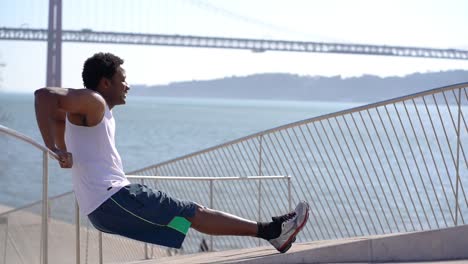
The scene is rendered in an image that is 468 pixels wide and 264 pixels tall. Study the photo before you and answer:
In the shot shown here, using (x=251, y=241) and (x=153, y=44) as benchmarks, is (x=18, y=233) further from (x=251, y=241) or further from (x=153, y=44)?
(x=153, y=44)

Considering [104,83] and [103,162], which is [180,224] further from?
[104,83]

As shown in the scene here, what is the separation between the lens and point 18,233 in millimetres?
4941

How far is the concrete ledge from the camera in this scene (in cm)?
502

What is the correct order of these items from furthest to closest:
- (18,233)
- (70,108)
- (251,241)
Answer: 1. (251,241)
2. (18,233)
3. (70,108)

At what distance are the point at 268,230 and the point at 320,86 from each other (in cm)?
14642

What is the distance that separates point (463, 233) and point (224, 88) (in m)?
176

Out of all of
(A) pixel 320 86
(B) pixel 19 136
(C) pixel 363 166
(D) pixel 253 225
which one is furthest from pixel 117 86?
(A) pixel 320 86

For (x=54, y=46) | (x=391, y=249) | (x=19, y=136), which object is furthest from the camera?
(x=54, y=46)

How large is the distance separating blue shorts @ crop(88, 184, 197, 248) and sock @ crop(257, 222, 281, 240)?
16.9 inches

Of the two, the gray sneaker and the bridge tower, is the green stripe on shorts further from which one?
the bridge tower

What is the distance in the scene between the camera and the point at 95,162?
12.8 ft

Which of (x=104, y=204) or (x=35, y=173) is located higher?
(x=104, y=204)

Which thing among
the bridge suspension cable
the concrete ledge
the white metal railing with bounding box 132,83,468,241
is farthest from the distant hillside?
the concrete ledge

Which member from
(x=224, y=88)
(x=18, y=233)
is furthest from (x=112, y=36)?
(x=224, y=88)
